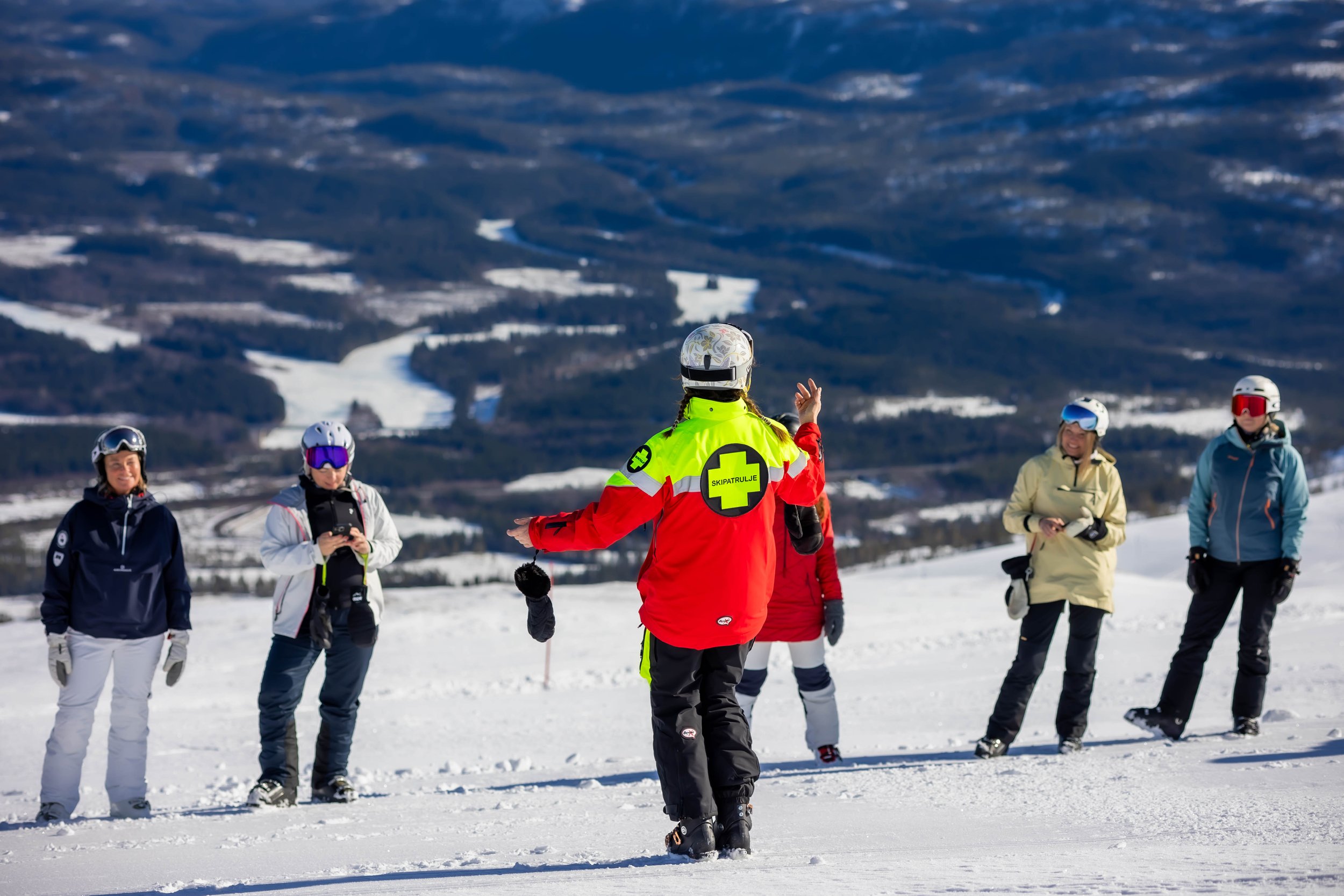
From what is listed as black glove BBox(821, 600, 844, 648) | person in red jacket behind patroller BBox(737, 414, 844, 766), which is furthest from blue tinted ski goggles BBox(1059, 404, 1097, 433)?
black glove BBox(821, 600, 844, 648)

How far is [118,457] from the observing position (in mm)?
6043

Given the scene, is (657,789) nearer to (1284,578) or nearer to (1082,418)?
(1082,418)

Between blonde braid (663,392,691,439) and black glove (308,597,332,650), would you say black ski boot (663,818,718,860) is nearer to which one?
blonde braid (663,392,691,439)

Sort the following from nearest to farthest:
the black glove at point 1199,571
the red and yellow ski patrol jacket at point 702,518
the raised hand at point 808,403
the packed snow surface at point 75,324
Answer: the red and yellow ski patrol jacket at point 702,518 < the raised hand at point 808,403 < the black glove at point 1199,571 < the packed snow surface at point 75,324

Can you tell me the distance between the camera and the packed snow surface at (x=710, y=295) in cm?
10406

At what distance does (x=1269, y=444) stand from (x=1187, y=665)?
47.8 inches

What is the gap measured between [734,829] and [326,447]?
2.65 meters

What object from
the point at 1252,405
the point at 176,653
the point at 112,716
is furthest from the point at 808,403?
the point at 112,716

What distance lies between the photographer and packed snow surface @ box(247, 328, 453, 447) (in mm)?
75938

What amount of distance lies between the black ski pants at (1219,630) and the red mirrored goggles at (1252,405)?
78 centimetres

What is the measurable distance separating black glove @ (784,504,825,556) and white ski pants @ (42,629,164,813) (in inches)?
125

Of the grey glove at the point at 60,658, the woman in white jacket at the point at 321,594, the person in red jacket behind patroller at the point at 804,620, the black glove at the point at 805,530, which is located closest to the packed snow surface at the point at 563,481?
the person in red jacket behind patroller at the point at 804,620

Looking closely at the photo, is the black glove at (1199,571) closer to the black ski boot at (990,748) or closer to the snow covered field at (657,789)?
the snow covered field at (657,789)

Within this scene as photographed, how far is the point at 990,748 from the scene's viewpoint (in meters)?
6.61
